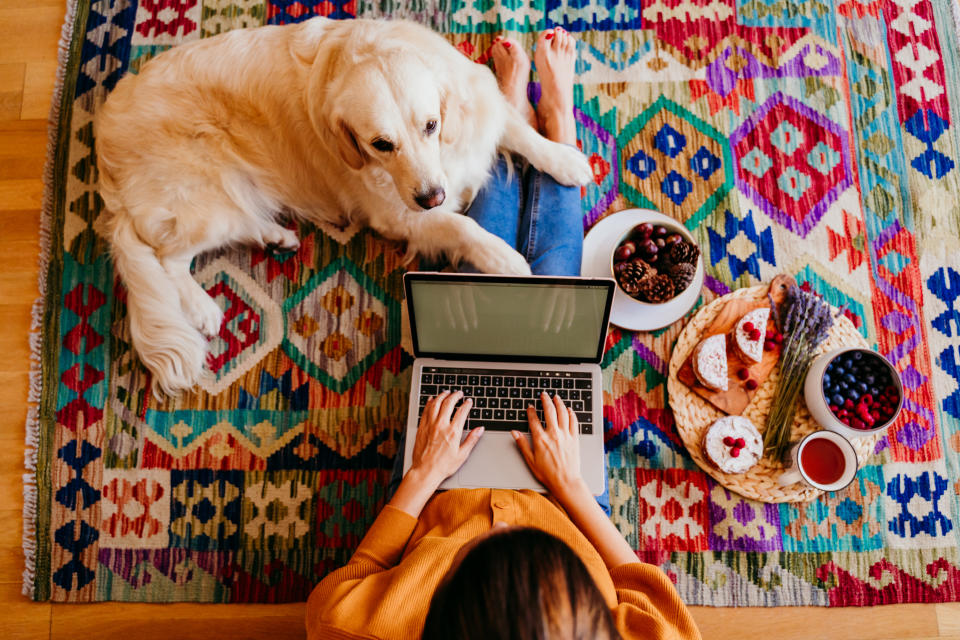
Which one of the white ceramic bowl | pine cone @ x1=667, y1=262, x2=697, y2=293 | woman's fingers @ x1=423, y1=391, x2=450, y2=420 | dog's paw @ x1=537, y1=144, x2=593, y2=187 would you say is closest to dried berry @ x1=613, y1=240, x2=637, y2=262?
the white ceramic bowl

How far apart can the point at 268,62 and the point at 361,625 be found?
1.26 meters

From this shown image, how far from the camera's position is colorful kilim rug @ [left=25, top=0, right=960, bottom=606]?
5.48ft

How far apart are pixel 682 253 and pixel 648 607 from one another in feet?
2.93

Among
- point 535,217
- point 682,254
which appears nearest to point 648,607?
point 682,254

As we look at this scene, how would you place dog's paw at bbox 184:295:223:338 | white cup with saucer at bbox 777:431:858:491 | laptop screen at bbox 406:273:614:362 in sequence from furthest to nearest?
dog's paw at bbox 184:295:223:338
white cup with saucer at bbox 777:431:858:491
laptop screen at bbox 406:273:614:362

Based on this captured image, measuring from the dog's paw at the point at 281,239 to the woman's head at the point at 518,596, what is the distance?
118 cm

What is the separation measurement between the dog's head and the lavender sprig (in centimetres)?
99

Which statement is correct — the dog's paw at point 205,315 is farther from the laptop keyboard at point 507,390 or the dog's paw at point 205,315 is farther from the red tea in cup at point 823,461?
the red tea in cup at point 823,461

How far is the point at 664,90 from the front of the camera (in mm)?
1907

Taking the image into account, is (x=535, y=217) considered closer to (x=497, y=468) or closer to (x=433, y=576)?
(x=497, y=468)

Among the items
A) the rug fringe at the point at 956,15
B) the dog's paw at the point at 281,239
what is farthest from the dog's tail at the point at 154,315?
the rug fringe at the point at 956,15

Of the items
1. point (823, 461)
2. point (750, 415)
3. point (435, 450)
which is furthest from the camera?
point (750, 415)

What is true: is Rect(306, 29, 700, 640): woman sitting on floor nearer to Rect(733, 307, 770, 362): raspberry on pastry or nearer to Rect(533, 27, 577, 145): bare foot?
Rect(533, 27, 577, 145): bare foot

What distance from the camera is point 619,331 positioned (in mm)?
1754
